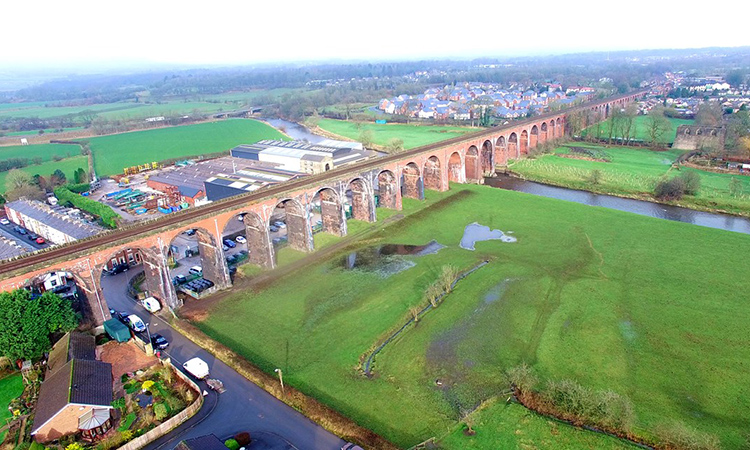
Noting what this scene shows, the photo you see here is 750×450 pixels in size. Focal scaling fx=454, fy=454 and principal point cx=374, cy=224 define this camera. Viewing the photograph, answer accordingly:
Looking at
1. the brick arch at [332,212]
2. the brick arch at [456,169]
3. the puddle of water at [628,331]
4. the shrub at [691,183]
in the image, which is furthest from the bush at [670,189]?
the brick arch at [332,212]

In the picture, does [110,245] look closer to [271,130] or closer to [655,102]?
[271,130]

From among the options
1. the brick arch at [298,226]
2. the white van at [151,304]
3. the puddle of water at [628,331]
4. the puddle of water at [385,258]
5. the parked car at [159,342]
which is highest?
the brick arch at [298,226]

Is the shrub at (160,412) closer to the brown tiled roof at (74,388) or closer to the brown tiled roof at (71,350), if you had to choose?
the brown tiled roof at (74,388)

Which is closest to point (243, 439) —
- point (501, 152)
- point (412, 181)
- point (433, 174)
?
point (412, 181)

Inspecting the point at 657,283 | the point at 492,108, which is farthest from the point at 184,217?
the point at 492,108

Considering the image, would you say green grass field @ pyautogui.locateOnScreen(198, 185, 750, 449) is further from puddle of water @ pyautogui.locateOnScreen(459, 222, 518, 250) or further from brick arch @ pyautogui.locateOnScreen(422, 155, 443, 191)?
brick arch @ pyautogui.locateOnScreen(422, 155, 443, 191)

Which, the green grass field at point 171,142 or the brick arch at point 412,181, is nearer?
the brick arch at point 412,181

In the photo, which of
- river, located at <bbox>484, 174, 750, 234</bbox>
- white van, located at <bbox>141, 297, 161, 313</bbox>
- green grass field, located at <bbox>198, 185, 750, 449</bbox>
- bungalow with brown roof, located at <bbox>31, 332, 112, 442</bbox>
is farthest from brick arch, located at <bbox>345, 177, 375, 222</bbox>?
bungalow with brown roof, located at <bbox>31, 332, 112, 442</bbox>
